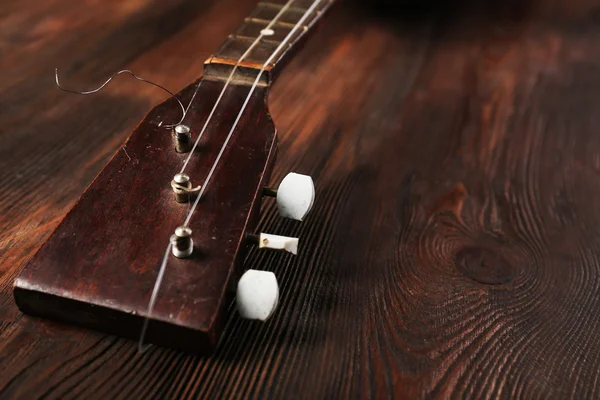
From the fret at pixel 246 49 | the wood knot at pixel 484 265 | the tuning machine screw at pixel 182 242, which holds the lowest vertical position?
the wood knot at pixel 484 265

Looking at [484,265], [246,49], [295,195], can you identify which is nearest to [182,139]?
[295,195]

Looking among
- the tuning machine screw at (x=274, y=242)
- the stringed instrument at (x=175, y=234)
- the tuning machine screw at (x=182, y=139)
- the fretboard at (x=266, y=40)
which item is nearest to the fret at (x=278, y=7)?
the fretboard at (x=266, y=40)

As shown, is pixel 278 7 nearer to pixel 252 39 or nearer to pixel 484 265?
pixel 252 39

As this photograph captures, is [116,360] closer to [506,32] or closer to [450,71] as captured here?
[450,71]

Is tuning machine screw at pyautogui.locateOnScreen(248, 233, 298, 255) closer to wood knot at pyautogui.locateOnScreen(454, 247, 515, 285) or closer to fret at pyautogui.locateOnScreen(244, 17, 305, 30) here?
wood knot at pyautogui.locateOnScreen(454, 247, 515, 285)

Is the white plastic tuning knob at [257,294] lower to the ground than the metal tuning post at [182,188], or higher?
lower

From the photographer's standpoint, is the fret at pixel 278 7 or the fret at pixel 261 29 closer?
the fret at pixel 261 29

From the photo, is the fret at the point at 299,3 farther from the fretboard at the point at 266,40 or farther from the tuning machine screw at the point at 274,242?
the tuning machine screw at the point at 274,242
